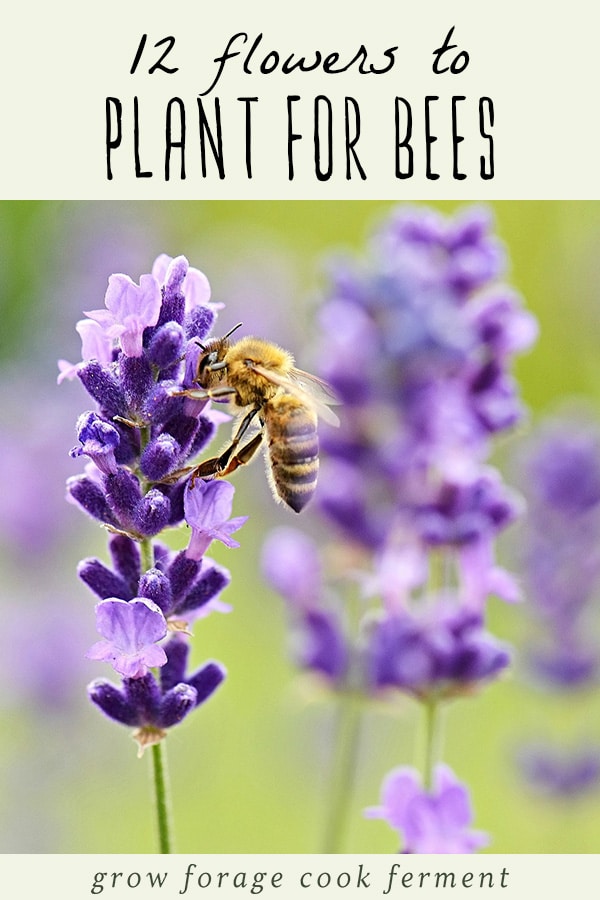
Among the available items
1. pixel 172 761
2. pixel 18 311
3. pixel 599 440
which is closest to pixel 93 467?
pixel 599 440

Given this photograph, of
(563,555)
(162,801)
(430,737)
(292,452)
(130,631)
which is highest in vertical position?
(563,555)

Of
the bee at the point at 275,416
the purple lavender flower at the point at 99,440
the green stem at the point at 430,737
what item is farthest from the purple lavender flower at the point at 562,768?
the purple lavender flower at the point at 99,440

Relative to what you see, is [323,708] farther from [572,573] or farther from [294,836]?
[572,573]

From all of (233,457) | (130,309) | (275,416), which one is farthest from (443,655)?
(130,309)

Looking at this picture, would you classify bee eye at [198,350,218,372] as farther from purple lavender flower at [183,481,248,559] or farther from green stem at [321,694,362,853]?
green stem at [321,694,362,853]

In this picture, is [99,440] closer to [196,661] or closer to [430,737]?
[430,737]

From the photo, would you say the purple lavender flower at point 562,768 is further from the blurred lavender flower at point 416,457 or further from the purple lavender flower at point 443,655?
the purple lavender flower at point 443,655
